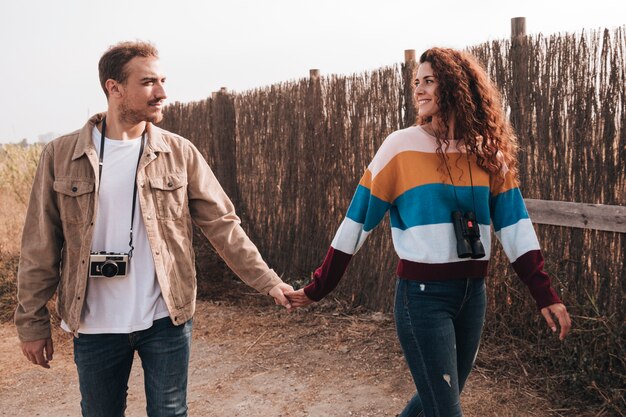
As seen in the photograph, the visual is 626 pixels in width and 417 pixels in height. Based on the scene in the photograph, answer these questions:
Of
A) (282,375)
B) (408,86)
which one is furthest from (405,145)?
(408,86)

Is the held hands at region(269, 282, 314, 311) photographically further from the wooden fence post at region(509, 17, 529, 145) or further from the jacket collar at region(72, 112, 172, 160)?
the wooden fence post at region(509, 17, 529, 145)

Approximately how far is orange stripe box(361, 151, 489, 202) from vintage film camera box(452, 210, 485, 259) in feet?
0.48

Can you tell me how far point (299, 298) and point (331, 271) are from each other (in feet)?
1.01

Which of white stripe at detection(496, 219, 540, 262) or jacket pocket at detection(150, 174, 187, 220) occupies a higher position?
jacket pocket at detection(150, 174, 187, 220)

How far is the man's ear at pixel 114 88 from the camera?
2.57 m

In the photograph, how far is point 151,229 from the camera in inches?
98.9

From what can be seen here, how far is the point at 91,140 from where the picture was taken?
2.55 meters

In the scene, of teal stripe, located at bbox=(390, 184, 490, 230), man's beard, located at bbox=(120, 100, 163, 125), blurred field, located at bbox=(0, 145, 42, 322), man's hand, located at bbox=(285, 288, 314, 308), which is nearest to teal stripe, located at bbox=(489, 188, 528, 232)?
teal stripe, located at bbox=(390, 184, 490, 230)

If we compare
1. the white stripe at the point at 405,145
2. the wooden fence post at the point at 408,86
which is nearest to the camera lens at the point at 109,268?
the white stripe at the point at 405,145

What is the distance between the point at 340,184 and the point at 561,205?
93.2 inches

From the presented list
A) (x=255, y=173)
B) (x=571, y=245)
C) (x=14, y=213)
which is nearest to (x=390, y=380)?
(x=571, y=245)

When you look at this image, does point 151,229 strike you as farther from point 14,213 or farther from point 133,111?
point 14,213

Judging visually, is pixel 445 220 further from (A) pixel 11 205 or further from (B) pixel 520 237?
(A) pixel 11 205

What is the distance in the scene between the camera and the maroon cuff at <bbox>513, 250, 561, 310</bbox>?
253cm
